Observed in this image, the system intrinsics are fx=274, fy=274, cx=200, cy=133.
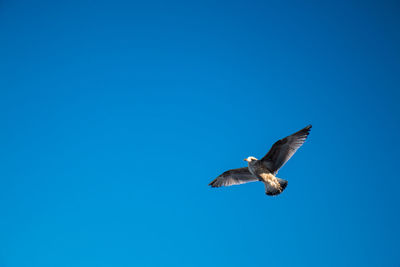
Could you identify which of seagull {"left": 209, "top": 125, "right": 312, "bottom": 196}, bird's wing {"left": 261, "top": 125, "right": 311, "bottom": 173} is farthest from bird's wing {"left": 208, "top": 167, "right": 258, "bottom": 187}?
bird's wing {"left": 261, "top": 125, "right": 311, "bottom": 173}

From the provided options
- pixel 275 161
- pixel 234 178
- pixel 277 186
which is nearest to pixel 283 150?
pixel 275 161

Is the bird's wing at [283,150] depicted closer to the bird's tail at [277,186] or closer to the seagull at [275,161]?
the seagull at [275,161]

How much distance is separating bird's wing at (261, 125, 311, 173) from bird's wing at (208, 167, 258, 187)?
48.5 inches

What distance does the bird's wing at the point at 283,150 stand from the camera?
9555 mm

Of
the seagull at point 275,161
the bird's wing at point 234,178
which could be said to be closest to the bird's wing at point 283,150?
the seagull at point 275,161

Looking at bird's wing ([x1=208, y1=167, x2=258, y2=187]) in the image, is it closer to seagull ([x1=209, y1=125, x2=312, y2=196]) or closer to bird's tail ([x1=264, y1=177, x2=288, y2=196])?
seagull ([x1=209, y1=125, x2=312, y2=196])

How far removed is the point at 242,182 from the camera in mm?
11586

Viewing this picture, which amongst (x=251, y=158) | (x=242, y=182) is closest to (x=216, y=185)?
(x=242, y=182)

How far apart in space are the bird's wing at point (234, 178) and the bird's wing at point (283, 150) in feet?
4.04

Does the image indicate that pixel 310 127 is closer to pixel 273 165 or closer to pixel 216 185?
pixel 273 165

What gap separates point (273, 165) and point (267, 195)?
115 centimetres

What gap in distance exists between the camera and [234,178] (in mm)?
11750

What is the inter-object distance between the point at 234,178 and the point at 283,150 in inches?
110

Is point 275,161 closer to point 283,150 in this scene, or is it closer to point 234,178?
point 283,150
